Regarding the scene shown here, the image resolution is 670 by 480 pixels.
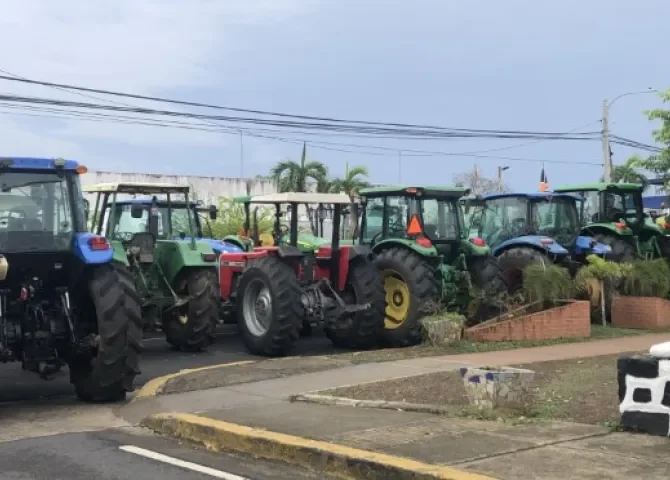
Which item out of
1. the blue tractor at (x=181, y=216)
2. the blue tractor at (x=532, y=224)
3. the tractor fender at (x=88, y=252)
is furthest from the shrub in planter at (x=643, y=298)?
the tractor fender at (x=88, y=252)

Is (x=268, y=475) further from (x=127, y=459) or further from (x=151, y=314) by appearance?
(x=151, y=314)

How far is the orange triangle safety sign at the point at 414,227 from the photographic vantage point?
14320 millimetres

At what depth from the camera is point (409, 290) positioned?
Answer: 1375 cm

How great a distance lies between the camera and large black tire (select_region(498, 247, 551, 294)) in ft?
53.1

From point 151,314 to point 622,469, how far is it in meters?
8.87

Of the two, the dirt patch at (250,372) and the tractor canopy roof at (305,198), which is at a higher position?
the tractor canopy roof at (305,198)

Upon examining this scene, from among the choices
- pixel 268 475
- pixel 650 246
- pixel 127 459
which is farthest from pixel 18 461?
pixel 650 246

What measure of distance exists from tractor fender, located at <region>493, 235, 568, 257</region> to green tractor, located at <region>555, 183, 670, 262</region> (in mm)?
2030

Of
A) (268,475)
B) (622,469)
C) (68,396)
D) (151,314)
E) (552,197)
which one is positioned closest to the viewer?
(622,469)

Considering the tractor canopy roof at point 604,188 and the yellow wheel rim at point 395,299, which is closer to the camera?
the yellow wheel rim at point 395,299

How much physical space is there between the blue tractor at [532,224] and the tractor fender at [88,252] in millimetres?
9091

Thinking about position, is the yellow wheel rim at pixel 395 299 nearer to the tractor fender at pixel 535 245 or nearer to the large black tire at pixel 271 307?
the large black tire at pixel 271 307

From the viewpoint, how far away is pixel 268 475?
667 centimetres

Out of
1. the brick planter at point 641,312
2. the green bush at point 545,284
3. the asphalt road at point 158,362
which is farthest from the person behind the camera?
the brick planter at point 641,312
